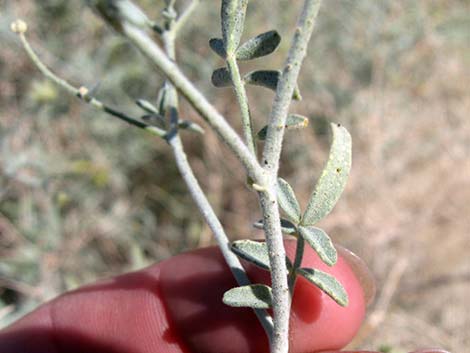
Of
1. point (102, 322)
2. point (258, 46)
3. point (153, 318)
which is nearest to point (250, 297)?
point (258, 46)

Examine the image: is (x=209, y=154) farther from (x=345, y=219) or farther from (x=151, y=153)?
(x=345, y=219)

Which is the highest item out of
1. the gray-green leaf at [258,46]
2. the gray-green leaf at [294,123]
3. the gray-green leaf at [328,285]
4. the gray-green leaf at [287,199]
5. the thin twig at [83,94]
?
the thin twig at [83,94]

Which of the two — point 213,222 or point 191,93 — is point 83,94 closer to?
point 213,222

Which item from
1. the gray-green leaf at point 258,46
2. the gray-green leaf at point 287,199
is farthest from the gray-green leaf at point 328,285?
the gray-green leaf at point 258,46

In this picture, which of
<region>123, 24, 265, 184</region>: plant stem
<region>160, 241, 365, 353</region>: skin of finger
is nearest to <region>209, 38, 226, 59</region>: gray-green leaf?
<region>123, 24, 265, 184</region>: plant stem

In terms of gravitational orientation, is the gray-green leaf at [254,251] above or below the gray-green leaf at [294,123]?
below

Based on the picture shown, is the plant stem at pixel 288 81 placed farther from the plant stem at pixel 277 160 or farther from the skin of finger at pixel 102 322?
the skin of finger at pixel 102 322

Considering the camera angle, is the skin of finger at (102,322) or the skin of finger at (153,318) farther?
the skin of finger at (102,322)
